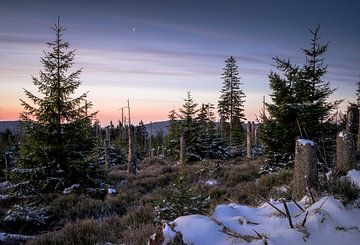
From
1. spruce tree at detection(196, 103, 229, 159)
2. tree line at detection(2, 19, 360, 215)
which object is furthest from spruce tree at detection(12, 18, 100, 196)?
spruce tree at detection(196, 103, 229, 159)

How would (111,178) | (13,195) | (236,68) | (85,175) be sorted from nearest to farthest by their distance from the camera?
(13,195) → (85,175) → (111,178) → (236,68)

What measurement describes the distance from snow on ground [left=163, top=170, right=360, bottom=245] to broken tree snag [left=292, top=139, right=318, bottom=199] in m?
1.28

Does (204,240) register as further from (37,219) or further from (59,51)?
(59,51)

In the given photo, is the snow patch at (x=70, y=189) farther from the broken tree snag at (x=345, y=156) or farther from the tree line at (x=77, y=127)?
the broken tree snag at (x=345, y=156)

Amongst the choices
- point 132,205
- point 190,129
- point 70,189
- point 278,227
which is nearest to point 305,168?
point 278,227

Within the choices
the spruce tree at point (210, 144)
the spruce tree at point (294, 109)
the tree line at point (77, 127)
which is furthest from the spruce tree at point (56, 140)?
the spruce tree at point (210, 144)

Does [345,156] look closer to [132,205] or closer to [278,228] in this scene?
[278,228]

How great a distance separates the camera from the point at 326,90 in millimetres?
14625

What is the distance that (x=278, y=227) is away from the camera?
169 inches

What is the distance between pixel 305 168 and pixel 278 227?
2.27 m

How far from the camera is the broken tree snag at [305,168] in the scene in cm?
608

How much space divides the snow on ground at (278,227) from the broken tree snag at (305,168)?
1.28 meters

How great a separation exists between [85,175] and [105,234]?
8.03 metres

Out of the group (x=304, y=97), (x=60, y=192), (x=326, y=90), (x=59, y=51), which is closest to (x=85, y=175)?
(x=60, y=192)
